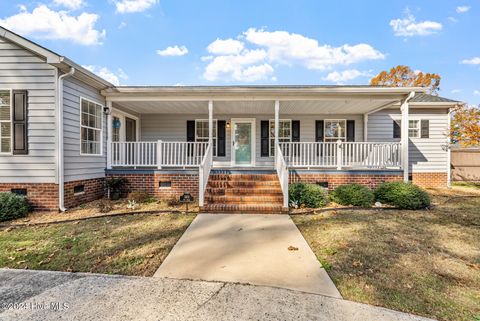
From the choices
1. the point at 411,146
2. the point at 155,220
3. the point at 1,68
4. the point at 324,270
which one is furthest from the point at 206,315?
the point at 411,146

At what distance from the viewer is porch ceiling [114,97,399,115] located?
8.41 metres

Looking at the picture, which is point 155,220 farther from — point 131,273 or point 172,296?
point 172,296

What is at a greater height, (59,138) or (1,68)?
(1,68)

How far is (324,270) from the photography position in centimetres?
318

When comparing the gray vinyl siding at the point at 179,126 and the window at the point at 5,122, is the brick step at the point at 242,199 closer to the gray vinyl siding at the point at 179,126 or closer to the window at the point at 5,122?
the gray vinyl siding at the point at 179,126

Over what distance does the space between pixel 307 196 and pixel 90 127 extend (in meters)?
6.56

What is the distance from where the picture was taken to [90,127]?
7.26 metres

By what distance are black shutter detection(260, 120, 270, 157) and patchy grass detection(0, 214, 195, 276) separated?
5762 millimetres

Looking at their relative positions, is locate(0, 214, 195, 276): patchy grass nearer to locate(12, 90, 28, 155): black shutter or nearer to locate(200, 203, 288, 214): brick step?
locate(200, 203, 288, 214): brick step

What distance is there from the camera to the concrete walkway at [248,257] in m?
2.95

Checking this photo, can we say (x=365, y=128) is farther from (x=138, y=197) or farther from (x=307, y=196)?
(x=138, y=197)

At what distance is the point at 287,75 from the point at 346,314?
74.7 feet

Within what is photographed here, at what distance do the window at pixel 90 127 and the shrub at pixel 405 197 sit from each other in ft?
28.1

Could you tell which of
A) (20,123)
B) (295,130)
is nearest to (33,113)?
(20,123)
